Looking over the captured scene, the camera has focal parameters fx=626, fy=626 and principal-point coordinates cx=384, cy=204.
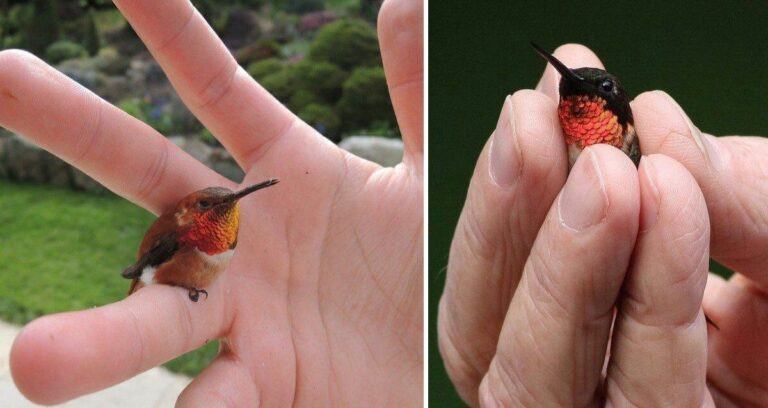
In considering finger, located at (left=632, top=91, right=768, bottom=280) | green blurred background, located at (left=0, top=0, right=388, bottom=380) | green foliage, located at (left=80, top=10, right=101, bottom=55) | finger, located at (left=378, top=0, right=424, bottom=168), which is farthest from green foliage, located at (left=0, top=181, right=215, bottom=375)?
finger, located at (left=632, top=91, right=768, bottom=280)

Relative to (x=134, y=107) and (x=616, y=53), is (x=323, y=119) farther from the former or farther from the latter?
(x=616, y=53)

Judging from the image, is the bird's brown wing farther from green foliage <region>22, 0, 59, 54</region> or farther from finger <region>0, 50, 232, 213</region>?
green foliage <region>22, 0, 59, 54</region>

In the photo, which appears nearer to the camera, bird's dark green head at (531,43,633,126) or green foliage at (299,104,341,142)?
bird's dark green head at (531,43,633,126)

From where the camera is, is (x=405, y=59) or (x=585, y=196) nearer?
(x=585, y=196)

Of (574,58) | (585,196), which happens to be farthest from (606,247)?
(574,58)

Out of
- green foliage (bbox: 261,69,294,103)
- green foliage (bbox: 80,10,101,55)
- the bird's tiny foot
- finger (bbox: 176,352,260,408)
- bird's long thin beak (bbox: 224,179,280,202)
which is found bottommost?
finger (bbox: 176,352,260,408)

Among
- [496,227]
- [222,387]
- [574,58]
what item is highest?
[574,58]

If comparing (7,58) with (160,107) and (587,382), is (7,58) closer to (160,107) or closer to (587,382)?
(160,107)
